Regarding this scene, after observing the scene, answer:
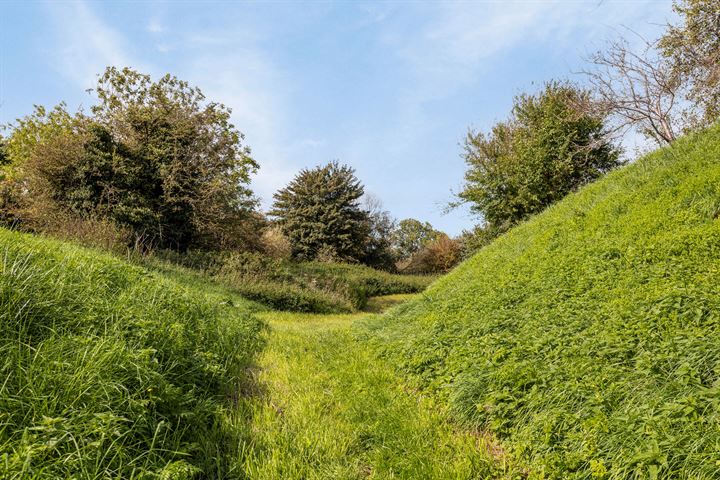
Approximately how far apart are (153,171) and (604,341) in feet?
54.9

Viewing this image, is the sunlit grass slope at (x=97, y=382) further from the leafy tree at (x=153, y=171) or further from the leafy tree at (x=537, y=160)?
the leafy tree at (x=537, y=160)

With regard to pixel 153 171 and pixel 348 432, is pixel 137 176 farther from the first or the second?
pixel 348 432

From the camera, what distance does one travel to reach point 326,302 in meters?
15.5

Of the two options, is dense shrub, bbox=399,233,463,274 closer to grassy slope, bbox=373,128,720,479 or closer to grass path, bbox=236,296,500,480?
grassy slope, bbox=373,128,720,479

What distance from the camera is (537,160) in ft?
58.1

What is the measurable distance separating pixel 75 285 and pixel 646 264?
584cm

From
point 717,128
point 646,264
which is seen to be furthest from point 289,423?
point 717,128

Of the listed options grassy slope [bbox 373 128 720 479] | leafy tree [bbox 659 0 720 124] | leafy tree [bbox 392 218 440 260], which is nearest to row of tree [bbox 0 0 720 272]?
leafy tree [bbox 659 0 720 124]

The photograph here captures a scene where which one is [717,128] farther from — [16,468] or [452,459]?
[16,468]

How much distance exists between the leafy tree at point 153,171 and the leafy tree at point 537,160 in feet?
41.2

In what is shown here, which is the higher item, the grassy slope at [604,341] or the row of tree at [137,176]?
the row of tree at [137,176]

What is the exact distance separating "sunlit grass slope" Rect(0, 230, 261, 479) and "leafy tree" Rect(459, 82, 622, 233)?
16529 mm

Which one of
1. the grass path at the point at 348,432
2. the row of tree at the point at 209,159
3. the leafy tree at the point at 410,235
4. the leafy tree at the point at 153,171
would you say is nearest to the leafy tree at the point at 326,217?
the row of tree at the point at 209,159

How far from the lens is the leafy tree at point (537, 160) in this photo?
17391 mm
